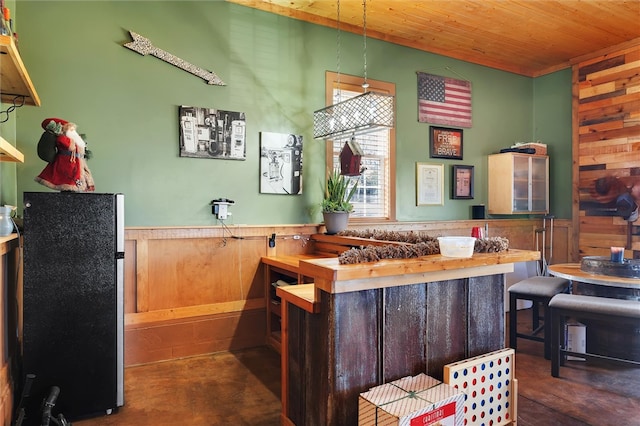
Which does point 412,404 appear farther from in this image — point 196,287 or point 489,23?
point 489,23

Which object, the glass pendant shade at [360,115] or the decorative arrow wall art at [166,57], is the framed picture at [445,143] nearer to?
the glass pendant shade at [360,115]

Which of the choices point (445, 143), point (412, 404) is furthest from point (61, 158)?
point (445, 143)

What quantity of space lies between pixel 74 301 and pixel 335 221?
2.29 metres

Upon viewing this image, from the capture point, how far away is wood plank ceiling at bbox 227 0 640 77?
4098mm

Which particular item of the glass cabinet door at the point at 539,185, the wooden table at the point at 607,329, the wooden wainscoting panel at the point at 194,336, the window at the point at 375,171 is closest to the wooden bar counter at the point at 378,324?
the wooden table at the point at 607,329

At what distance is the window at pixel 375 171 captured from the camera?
461cm

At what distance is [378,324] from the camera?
79.3 inches

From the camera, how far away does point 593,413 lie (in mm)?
2570

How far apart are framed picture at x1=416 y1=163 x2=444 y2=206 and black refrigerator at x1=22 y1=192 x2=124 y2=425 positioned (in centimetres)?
348

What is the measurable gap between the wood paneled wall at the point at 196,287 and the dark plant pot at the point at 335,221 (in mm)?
261

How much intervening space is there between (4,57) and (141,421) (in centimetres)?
215

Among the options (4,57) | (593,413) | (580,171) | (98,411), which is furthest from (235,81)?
(580,171)

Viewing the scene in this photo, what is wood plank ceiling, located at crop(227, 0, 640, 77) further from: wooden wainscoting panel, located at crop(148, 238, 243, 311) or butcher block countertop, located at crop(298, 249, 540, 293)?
butcher block countertop, located at crop(298, 249, 540, 293)

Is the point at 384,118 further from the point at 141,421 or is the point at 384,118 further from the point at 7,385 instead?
the point at 7,385
